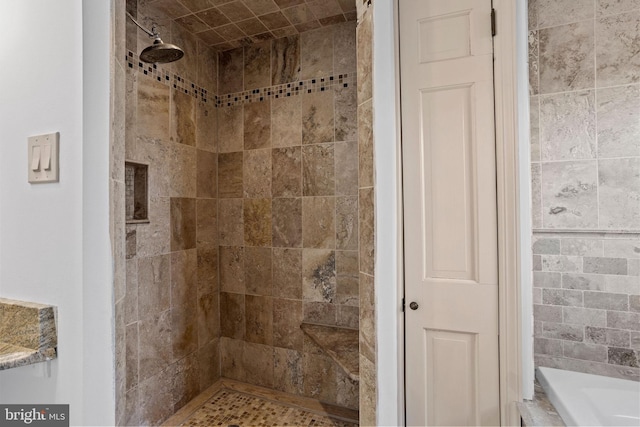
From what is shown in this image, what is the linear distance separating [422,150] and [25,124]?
1.17 m

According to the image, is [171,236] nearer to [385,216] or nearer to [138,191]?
[138,191]

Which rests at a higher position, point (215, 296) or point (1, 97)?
point (1, 97)

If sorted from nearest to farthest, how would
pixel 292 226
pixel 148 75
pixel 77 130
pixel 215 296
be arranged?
pixel 77 130 < pixel 148 75 < pixel 292 226 < pixel 215 296

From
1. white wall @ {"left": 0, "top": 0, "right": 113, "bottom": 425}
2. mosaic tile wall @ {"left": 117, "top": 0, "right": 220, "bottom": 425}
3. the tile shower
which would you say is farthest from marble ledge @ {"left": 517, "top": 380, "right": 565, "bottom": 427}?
mosaic tile wall @ {"left": 117, "top": 0, "right": 220, "bottom": 425}

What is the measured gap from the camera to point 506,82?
1.10 meters

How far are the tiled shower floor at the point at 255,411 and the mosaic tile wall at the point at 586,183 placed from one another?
4.07 ft

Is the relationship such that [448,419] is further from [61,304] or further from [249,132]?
[249,132]

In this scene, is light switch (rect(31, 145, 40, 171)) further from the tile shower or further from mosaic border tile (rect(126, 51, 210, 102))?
mosaic border tile (rect(126, 51, 210, 102))

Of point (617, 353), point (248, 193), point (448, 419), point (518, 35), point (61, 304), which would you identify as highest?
point (518, 35)

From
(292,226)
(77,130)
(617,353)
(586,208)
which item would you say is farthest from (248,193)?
(617,353)

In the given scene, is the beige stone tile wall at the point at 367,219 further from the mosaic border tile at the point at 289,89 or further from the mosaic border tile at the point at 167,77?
the mosaic border tile at the point at 167,77

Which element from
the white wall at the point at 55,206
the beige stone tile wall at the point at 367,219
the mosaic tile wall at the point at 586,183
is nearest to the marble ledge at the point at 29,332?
the white wall at the point at 55,206

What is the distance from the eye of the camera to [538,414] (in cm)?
108

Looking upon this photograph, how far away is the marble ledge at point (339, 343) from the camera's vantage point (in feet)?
5.62
